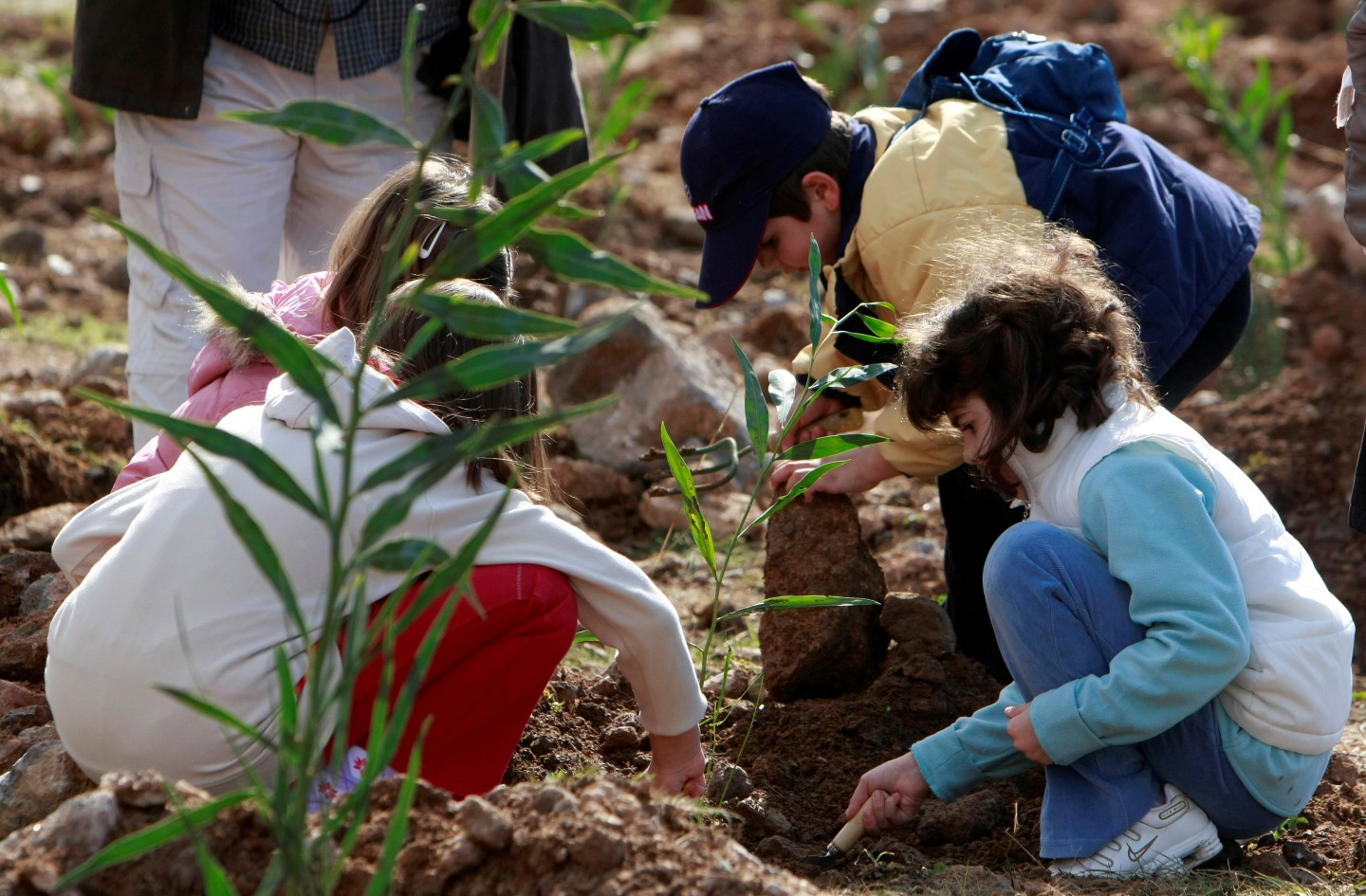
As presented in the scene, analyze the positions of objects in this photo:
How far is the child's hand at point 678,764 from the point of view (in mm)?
2113

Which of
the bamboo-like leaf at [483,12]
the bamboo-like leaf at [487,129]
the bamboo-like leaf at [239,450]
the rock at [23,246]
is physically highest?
the bamboo-like leaf at [483,12]

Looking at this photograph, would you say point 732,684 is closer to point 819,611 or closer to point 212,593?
point 819,611

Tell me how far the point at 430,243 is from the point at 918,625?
3.91 ft

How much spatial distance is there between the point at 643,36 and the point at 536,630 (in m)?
0.89

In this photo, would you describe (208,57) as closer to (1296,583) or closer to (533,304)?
(533,304)

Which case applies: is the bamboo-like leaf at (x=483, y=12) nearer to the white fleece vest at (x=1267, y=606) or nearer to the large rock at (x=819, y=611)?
the white fleece vest at (x=1267, y=606)

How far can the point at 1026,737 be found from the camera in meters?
1.94

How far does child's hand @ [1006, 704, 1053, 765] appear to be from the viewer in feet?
6.33

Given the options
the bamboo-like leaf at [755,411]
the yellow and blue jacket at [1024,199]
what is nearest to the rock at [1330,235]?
the yellow and blue jacket at [1024,199]

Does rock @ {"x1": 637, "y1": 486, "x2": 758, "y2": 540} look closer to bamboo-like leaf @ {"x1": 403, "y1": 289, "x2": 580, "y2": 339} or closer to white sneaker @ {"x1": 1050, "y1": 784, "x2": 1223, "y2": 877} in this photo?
white sneaker @ {"x1": 1050, "y1": 784, "x2": 1223, "y2": 877}

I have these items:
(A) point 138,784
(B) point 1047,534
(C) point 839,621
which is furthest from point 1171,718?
(A) point 138,784

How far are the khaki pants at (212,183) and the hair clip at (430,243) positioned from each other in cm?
95

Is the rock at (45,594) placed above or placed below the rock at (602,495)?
above

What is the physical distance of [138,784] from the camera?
154 centimetres
